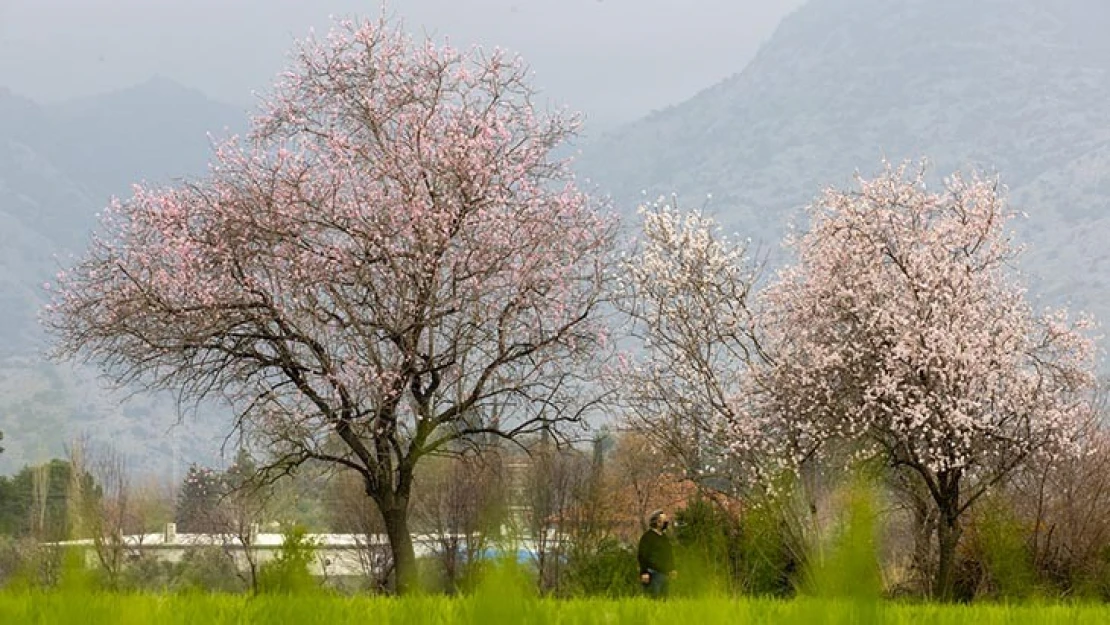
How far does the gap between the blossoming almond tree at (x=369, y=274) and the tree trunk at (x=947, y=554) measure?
741cm

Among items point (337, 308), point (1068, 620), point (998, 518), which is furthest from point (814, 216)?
point (1068, 620)

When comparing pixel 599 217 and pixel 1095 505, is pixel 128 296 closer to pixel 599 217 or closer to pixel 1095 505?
pixel 599 217

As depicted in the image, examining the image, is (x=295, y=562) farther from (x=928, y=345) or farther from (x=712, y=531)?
(x=928, y=345)

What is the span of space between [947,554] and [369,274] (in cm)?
1161

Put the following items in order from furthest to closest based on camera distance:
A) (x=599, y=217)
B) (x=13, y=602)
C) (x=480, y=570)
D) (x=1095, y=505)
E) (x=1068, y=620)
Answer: (x=599, y=217) → (x=1095, y=505) → (x=1068, y=620) → (x=13, y=602) → (x=480, y=570)

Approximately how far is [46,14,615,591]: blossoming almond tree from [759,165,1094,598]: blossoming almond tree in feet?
14.5

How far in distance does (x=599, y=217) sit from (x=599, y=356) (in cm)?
306

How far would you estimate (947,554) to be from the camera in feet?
75.4

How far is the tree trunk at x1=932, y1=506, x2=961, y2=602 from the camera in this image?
22.5 metres

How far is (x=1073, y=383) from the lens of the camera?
86.1ft

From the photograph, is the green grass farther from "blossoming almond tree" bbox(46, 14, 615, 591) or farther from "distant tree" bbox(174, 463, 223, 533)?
"distant tree" bbox(174, 463, 223, 533)

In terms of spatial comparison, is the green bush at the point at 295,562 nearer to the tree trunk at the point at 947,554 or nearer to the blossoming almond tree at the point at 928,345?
the tree trunk at the point at 947,554

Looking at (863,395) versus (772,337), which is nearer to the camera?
(863,395)

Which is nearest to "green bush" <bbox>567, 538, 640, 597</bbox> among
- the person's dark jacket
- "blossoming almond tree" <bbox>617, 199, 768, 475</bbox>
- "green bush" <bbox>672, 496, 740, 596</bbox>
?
"green bush" <bbox>672, 496, 740, 596</bbox>
